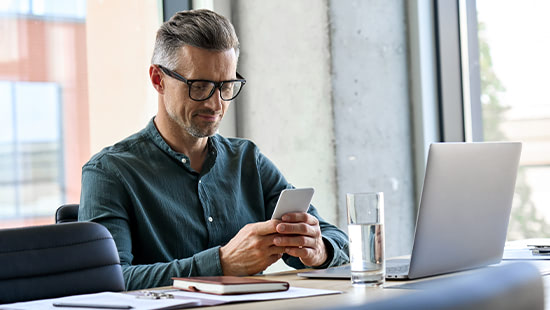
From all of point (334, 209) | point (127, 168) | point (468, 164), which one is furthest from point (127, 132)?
point (468, 164)

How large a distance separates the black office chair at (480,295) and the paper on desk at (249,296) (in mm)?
871

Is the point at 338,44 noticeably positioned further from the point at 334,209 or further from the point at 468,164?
the point at 468,164

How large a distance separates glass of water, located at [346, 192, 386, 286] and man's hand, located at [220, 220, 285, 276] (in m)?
0.25

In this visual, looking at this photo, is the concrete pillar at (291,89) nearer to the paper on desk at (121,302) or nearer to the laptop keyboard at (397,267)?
the laptop keyboard at (397,267)

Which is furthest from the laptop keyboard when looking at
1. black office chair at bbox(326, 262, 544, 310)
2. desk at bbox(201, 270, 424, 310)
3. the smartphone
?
black office chair at bbox(326, 262, 544, 310)

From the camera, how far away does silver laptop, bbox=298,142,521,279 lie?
1.39m

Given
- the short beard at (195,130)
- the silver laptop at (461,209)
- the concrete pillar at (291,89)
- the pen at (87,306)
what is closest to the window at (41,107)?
the concrete pillar at (291,89)

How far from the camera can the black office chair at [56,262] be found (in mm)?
1342

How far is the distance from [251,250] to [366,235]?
Answer: 0.32 m

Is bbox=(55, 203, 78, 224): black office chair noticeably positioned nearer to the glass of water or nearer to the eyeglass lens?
the eyeglass lens

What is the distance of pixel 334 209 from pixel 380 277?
2.01 metres

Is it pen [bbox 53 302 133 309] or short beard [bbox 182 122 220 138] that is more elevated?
short beard [bbox 182 122 220 138]

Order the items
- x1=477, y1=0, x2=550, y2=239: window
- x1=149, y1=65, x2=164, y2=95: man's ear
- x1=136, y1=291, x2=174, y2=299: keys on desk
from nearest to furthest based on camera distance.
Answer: x1=136, y1=291, x2=174, y2=299: keys on desk < x1=149, y1=65, x2=164, y2=95: man's ear < x1=477, y1=0, x2=550, y2=239: window

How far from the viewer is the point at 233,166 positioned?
87.5 inches
